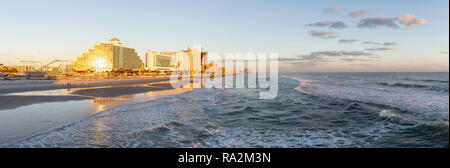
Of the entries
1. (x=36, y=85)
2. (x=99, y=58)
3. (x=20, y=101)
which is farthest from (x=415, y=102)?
(x=99, y=58)

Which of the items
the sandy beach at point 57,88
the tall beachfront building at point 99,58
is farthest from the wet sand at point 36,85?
the tall beachfront building at point 99,58

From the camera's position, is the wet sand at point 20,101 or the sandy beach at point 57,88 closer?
the wet sand at point 20,101

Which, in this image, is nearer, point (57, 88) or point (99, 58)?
point (57, 88)

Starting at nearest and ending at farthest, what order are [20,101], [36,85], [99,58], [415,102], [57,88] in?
[20,101]
[415,102]
[57,88]
[36,85]
[99,58]

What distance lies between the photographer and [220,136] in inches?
310

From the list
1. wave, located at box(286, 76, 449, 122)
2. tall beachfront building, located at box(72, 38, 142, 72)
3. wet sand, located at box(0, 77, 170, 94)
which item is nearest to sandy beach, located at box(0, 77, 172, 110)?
wet sand, located at box(0, 77, 170, 94)

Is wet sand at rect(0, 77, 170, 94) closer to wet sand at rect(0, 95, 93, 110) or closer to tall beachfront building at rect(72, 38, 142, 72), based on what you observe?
wet sand at rect(0, 95, 93, 110)

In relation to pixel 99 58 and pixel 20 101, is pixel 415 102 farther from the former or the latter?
pixel 99 58

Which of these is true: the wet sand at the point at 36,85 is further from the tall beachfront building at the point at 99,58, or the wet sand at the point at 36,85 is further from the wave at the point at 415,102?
the tall beachfront building at the point at 99,58

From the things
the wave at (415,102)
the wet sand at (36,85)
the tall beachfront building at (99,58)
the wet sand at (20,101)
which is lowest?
the wave at (415,102)

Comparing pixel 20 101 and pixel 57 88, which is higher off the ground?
pixel 57 88
